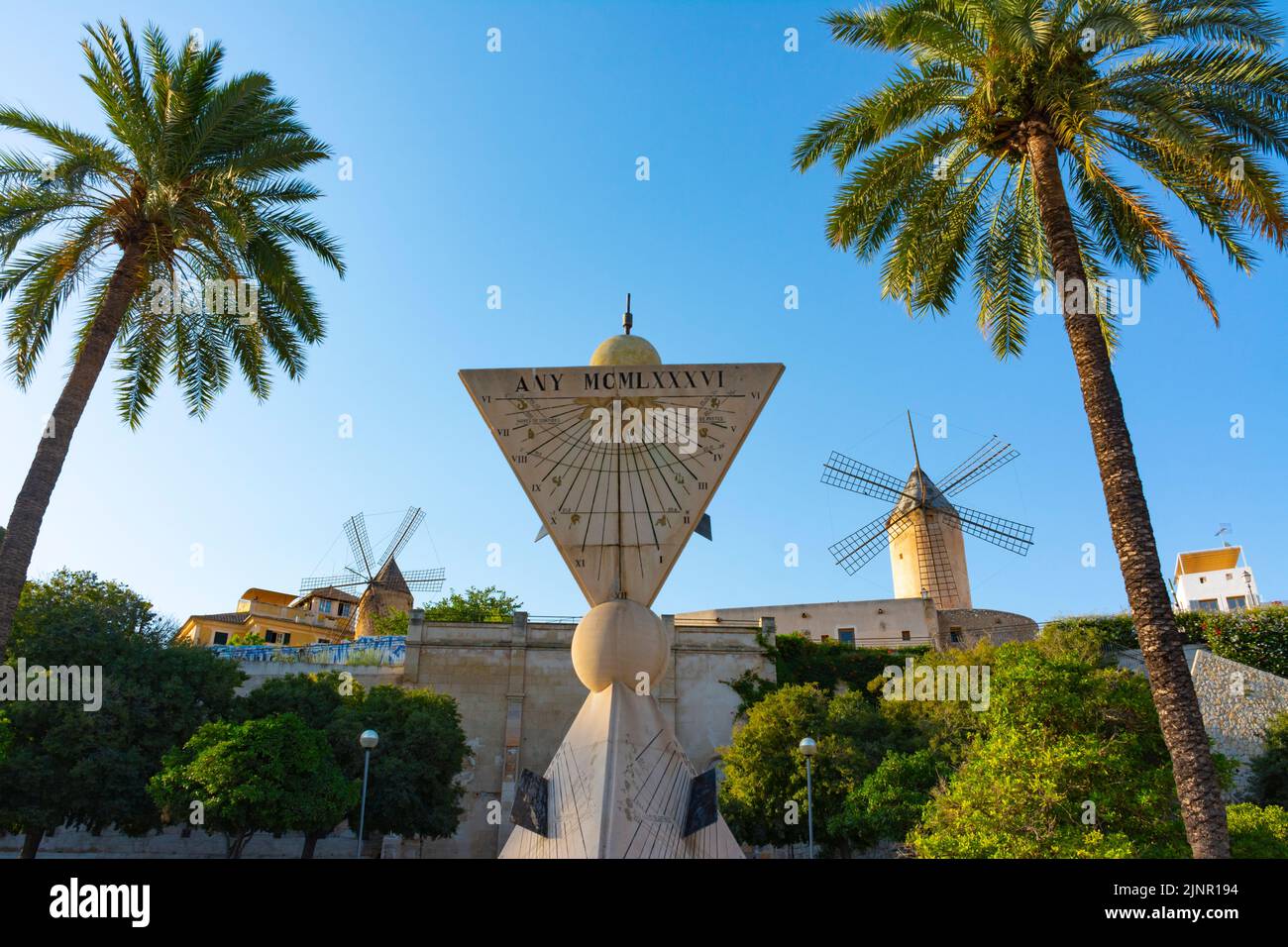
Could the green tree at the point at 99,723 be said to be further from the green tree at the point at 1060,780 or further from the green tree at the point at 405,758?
the green tree at the point at 1060,780

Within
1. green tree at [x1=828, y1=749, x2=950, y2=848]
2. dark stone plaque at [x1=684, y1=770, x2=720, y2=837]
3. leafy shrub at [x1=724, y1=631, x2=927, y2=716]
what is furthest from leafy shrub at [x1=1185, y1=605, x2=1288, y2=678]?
dark stone plaque at [x1=684, y1=770, x2=720, y2=837]

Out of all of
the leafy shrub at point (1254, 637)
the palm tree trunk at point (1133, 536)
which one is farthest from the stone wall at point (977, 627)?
the palm tree trunk at point (1133, 536)

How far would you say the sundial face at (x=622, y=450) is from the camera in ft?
34.1

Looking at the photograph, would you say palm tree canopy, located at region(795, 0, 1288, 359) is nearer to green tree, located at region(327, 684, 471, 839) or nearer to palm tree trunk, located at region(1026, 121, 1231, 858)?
palm tree trunk, located at region(1026, 121, 1231, 858)

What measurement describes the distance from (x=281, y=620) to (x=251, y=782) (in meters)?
34.6

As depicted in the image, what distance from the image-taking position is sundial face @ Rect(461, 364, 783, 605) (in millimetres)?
10383

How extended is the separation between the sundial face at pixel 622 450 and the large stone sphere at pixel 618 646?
12.8 inches

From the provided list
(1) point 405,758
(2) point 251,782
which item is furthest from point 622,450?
(1) point 405,758

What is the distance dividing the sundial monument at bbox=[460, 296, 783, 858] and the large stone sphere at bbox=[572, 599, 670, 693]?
0.04 feet

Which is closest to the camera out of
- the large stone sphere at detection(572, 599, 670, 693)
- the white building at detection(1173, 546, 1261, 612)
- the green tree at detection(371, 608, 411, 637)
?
the large stone sphere at detection(572, 599, 670, 693)

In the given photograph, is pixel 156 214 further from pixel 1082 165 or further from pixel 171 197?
pixel 1082 165

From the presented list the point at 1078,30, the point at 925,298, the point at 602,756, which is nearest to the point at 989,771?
the point at 925,298
